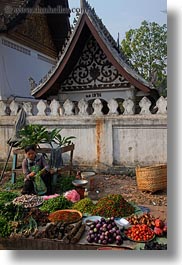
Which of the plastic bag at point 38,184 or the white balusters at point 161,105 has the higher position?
the white balusters at point 161,105

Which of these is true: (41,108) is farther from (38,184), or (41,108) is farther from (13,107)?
(38,184)

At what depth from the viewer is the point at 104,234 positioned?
2.88 meters

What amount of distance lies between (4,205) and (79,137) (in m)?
1.53

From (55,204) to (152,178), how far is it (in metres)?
1.08

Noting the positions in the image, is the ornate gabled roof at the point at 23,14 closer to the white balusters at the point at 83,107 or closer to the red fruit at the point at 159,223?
the white balusters at the point at 83,107


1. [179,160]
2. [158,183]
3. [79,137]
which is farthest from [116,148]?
[179,160]

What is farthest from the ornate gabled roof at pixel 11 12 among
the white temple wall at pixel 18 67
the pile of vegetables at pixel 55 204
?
the pile of vegetables at pixel 55 204

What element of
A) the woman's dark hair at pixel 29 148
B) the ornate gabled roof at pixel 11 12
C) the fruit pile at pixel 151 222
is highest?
the ornate gabled roof at pixel 11 12

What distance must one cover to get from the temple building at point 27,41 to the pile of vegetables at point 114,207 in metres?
1.67

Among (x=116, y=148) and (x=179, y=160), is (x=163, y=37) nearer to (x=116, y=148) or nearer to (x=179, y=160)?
(x=179, y=160)

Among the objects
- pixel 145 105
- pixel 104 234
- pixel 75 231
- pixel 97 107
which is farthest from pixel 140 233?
pixel 97 107

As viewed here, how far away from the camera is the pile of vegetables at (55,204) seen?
133 inches

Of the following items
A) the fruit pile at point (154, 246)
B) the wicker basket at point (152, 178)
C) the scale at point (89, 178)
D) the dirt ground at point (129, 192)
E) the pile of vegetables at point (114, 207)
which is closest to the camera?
the fruit pile at point (154, 246)

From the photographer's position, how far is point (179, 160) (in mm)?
2848
